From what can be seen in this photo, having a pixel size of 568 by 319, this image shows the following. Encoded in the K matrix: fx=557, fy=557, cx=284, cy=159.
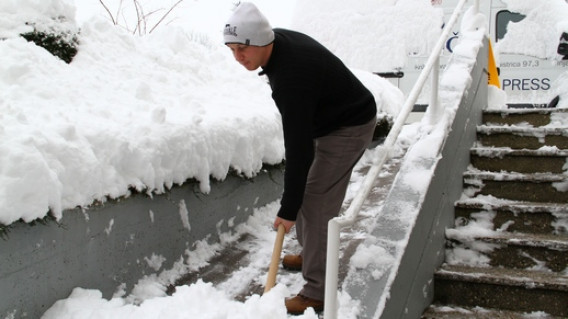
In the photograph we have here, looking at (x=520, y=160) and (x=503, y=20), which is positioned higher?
(x=503, y=20)

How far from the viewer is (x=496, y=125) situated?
17.1ft

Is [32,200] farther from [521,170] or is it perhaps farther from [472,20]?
[472,20]

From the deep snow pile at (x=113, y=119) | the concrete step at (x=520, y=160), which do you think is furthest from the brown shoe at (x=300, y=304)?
the concrete step at (x=520, y=160)

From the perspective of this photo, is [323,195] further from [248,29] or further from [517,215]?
[517,215]

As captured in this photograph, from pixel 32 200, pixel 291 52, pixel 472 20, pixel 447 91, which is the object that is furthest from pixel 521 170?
pixel 32 200

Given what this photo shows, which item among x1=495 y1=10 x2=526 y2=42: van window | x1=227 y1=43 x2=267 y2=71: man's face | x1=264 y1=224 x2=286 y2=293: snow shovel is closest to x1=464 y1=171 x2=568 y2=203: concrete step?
x1=264 y1=224 x2=286 y2=293: snow shovel

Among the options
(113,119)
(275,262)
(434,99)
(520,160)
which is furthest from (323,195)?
(520,160)

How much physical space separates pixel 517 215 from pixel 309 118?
2105 millimetres

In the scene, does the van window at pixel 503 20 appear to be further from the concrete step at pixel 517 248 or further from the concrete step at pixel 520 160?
the concrete step at pixel 517 248

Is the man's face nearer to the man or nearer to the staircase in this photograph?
the man

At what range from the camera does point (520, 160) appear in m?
→ 4.42

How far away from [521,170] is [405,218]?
1743 millimetres

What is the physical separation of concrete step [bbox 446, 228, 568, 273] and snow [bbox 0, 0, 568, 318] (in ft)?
2.40

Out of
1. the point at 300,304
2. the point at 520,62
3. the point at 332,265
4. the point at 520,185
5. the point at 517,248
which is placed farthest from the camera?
the point at 520,62
